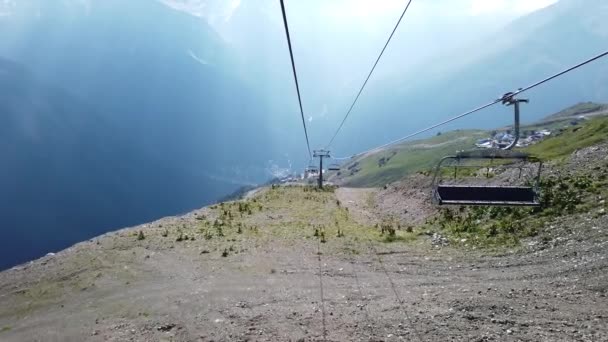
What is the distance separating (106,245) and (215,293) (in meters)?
9.15

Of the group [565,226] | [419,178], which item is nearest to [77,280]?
[565,226]

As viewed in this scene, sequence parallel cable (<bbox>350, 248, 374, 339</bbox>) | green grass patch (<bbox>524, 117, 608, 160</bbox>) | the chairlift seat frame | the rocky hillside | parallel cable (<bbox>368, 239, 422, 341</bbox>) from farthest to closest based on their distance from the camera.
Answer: green grass patch (<bbox>524, 117, 608, 160</bbox>) < the chairlift seat frame < the rocky hillside < parallel cable (<bbox>350, 248, 374, 339</bbox>) < parallel cable (<bbox>368, 239, 422, 341</bbox>)

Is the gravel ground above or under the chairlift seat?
under

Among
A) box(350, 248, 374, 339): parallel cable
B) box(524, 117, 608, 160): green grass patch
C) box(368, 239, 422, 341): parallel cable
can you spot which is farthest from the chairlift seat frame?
box(524, 117, 608, 160): green grass patch

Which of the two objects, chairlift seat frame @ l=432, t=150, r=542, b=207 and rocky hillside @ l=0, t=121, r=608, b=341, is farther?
chairlift seat frame @ l=432, t=150, r=542, b=207

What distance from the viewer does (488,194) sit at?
14.7 m

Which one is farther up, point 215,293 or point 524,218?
point 524,218

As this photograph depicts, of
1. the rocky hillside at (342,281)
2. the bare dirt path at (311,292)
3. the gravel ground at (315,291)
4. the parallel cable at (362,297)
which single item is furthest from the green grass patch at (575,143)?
the parallel cable at (362,297)

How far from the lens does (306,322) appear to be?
12.1 metres

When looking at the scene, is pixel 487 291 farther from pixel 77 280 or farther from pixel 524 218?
pixel 77 280

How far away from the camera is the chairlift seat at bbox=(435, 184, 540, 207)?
14242 mm

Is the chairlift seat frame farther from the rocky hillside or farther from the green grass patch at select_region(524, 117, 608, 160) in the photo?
the green grass patch at select_region(524, 117, 608, 160)

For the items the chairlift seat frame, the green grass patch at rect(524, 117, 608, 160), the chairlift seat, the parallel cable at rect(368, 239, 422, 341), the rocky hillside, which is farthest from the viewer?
the green grass patch at rect(524, 117, 608, 160)

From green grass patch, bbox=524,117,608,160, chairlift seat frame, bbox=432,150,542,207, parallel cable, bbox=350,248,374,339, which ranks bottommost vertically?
parallel cable, bbox=350,248,374,339
